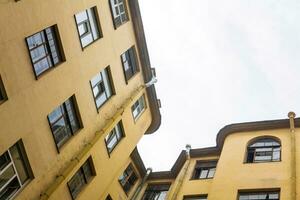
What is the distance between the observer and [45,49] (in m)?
18.5

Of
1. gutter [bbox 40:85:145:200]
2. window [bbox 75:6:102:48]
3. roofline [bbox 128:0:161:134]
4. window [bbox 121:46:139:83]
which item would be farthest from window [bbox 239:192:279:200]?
window [bbox 75:6:102:48]

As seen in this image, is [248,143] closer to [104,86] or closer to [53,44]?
[104,86]

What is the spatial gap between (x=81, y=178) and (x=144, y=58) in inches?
379

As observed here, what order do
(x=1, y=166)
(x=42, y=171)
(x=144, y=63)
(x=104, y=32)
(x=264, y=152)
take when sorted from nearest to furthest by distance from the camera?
(x=1, y=166) → (x=42, y=171) → (x=104, y=32) → (x=264, y=152) → (x=144, y=63)

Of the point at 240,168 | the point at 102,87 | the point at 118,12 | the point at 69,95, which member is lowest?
the point at 240,168

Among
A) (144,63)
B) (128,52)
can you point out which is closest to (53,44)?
(128,52)

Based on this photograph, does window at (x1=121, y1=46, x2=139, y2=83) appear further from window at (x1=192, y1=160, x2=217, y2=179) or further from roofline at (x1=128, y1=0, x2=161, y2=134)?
window at (x1=192, y1=160, x2=217, y2=179)

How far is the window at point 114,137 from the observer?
77.4 ft

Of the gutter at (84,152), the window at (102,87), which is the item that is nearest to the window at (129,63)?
the gutter at (84,152)

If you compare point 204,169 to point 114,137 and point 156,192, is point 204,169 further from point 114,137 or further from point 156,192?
point 114,137

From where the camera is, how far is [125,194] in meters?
28.3

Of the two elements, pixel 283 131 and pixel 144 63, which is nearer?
pixel 283 131

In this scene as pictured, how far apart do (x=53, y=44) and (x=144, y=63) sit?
32.5 feet

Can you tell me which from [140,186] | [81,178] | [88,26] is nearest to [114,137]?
[81,178]
